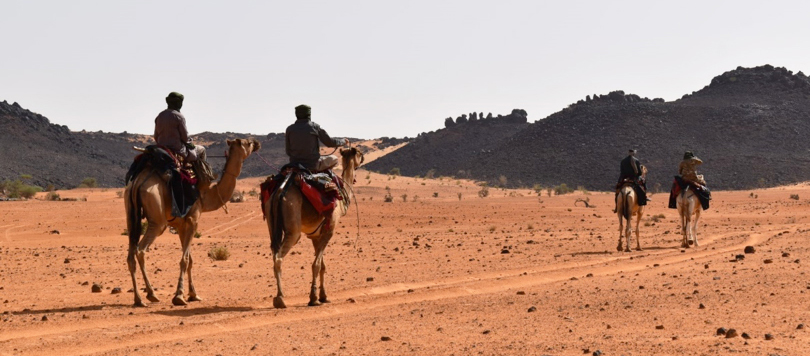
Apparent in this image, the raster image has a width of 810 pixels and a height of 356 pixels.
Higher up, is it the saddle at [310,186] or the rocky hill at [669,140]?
the rocky hill at [669,140]

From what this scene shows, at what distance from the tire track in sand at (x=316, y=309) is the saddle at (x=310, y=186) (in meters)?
1.48

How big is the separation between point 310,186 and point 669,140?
2990 inches

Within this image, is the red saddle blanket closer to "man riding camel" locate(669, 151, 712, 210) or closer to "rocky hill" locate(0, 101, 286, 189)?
"man riding camel" locate(669, 151, 712, 210)

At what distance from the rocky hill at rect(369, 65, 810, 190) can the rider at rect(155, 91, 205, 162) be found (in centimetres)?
6420

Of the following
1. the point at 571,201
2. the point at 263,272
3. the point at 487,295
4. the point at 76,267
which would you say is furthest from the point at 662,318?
the point at 571,201

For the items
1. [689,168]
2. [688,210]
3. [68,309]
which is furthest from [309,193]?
[689,168]

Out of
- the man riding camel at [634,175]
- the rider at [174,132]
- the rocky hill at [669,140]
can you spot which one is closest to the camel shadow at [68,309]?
the rider at [174,132]

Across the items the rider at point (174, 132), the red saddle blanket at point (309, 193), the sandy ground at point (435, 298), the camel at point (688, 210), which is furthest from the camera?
the camel at point (688, 210)

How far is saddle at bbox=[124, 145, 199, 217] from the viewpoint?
43.1ft

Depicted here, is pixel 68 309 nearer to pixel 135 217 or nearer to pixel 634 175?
pixel 135 217

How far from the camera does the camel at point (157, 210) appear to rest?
508 inches

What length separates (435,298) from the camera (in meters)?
13.5

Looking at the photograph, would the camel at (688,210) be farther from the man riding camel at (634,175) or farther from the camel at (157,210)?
the camel at (157,210)

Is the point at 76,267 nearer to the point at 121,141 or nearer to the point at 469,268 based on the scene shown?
the point at 469,268
